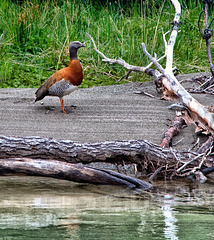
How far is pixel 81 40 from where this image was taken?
1028cm

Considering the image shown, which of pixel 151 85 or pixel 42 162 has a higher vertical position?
pixel 151 85

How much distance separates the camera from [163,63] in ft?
30.1

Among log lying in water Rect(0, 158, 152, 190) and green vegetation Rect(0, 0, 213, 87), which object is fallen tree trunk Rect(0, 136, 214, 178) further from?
green vegetation Rect(0, 0, 213, 87)

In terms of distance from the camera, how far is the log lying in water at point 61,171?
418cm

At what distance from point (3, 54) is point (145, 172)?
18.0 ft

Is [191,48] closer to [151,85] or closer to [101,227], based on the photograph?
[151,85]

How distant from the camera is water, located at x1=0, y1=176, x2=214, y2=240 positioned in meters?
2.99

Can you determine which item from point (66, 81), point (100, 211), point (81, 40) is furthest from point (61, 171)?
point (81, 40)

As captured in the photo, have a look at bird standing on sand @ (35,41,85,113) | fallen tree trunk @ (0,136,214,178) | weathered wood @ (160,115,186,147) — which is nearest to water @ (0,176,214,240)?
fallen tree trunk @ (0,136,214,178)

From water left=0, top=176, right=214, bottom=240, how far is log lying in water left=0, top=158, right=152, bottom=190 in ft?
0.28

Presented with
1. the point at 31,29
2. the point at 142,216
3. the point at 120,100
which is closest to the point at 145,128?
the point at 120,100

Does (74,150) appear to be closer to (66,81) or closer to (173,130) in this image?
(173,130)

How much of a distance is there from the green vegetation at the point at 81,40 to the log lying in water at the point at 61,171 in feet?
15.0

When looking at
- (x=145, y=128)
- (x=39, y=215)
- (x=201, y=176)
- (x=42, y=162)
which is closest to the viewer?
(x=39, y=215)
